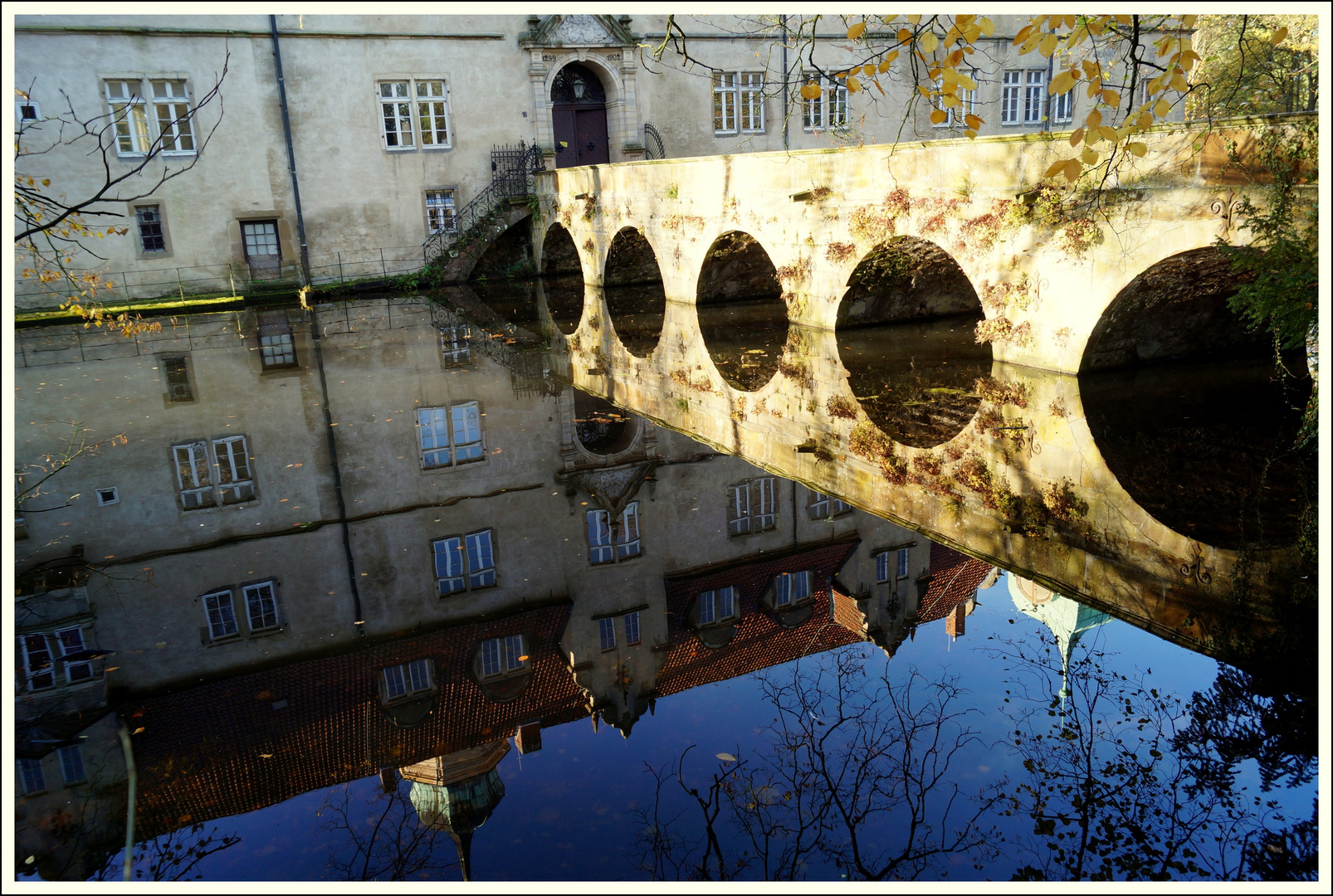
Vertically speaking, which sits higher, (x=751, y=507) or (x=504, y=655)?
(x=751, y=507)

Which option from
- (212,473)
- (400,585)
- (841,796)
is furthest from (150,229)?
(841,796)

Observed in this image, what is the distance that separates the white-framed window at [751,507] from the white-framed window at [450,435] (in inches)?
107

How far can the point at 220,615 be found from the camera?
18.3ft

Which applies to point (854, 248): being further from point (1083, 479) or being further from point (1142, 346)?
point (1083, 479)

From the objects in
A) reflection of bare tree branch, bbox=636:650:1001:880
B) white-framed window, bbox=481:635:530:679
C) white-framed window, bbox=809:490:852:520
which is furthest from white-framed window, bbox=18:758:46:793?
white-framed window, bbox=809:490:852:520

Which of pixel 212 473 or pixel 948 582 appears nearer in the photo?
pixel 948 582

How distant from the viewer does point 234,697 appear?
183 inches

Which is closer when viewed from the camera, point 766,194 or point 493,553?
point 493,553

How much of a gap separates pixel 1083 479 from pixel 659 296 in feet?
44.5

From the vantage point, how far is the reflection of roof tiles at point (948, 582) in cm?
507

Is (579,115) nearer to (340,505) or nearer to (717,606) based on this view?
(340,505)

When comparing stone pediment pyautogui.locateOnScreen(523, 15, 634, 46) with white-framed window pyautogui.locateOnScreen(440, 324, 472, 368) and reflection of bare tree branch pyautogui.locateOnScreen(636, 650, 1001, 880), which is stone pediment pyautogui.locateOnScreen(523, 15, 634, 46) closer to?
white-framed window pyautogui.locateOnScreen(440, 324, 472, 368)

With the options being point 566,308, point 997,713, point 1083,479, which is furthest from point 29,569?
point 566,308

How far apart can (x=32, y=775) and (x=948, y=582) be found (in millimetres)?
4824
